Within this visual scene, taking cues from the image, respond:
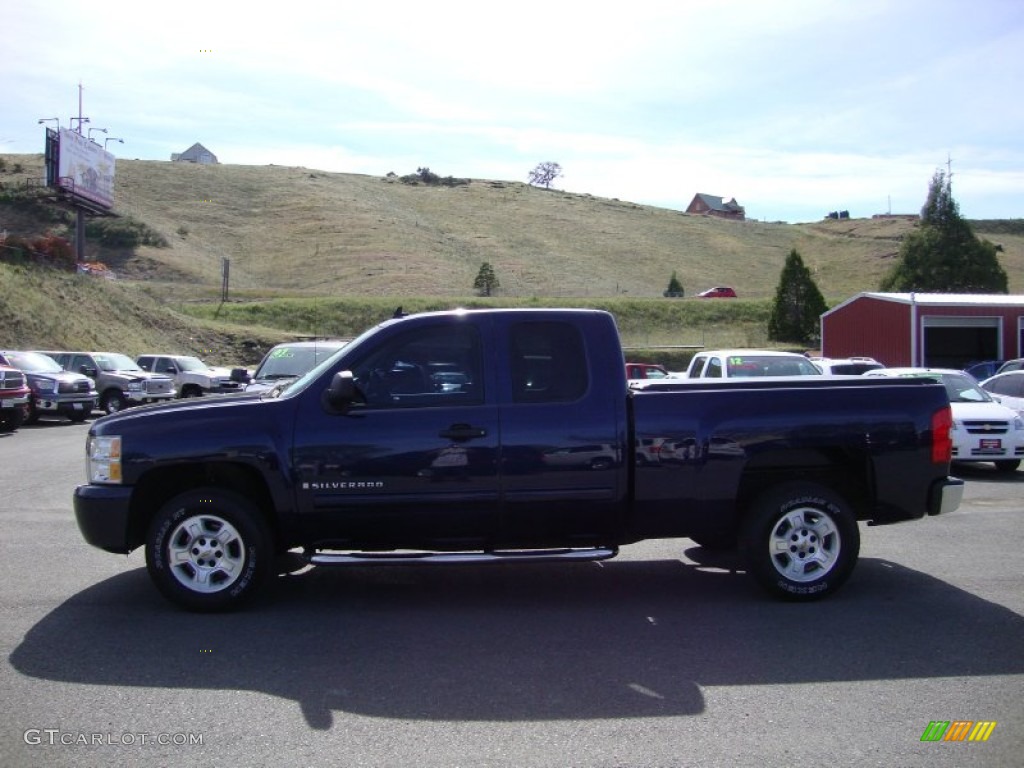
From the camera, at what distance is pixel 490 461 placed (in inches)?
250

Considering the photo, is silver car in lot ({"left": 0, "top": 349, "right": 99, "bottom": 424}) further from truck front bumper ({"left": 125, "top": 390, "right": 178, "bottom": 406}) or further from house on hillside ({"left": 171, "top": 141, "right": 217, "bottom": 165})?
house on hillside ({"left": 171, "top": 141, "right": 217, "bottom": 165})

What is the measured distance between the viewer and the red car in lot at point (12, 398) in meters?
19.5

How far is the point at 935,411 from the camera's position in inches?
268

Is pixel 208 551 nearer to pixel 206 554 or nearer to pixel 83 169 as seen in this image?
pixel 206 554

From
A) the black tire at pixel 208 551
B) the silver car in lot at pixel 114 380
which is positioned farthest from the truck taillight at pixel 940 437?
the silver car in lot at pixel 114 380

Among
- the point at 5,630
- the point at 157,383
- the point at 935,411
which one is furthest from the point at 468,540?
the point at 157,383

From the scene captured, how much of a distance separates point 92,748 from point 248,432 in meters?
2.41

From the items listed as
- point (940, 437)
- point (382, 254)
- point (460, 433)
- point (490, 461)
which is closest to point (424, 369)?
point (460, 433)

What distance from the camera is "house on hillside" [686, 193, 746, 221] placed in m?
127

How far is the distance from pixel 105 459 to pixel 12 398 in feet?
49.8

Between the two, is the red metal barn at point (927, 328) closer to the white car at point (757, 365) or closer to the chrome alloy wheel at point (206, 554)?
the white car at point (757, 365)

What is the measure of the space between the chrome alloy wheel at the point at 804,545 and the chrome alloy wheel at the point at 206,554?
12.2 ft

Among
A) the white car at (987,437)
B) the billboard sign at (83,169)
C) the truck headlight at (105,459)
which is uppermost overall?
the billboard sign at (83,169)

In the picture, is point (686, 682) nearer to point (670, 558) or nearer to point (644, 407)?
point (644, 407)
